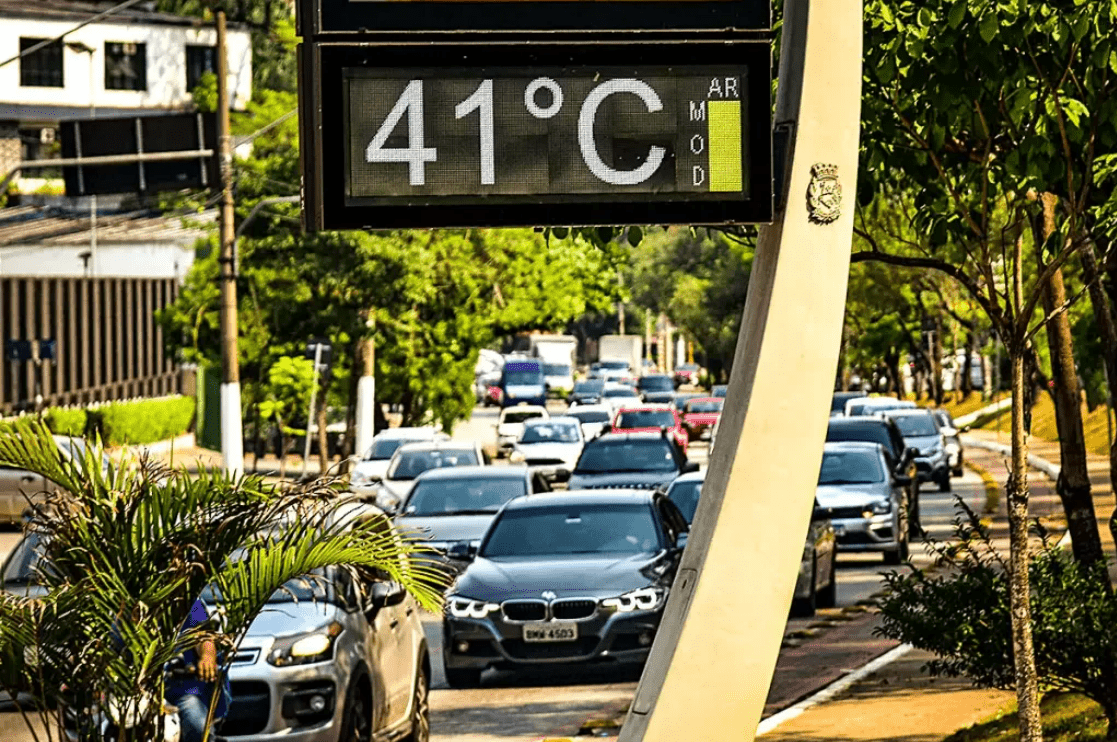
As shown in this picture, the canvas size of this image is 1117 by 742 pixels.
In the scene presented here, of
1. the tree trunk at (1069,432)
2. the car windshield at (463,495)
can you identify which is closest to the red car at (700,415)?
the car windshield at (463,495)

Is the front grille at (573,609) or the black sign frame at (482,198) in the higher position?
the black sign frame at (482,198)

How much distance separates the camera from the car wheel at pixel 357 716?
1187cm

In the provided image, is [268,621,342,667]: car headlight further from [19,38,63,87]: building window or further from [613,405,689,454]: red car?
[19,38,63,87]: building window

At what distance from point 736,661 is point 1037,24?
3848mm

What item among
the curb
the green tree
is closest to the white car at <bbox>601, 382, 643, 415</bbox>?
the curb

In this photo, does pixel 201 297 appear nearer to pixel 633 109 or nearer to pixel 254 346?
pixel 254 346

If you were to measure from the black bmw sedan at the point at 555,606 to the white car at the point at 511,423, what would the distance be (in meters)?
38.2

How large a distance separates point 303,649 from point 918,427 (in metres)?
30.5

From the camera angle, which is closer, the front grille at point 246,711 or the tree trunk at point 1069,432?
the front grille at point 246,711

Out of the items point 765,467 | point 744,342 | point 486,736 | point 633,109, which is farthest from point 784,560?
point 486,736

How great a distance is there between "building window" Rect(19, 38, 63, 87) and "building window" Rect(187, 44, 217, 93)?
5229mm

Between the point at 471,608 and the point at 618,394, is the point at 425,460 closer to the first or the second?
the point at 471,608

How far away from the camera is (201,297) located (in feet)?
159

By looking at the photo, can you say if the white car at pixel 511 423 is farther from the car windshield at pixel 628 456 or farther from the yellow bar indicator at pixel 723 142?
the yellow bar indicator at pixel 723 142
